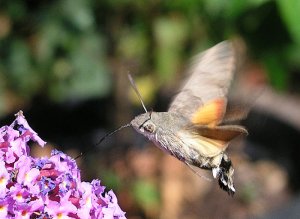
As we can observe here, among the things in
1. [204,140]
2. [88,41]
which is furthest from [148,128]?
[88,41]

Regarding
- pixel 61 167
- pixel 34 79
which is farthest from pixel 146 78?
pixel 61 167

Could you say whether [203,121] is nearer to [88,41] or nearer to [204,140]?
[204,140]

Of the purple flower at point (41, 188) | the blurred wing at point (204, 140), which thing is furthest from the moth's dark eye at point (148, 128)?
the purple flower at point (41, 188)

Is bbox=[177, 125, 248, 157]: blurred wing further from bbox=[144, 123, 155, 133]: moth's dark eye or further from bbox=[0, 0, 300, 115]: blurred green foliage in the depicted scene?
bbox=[0, 0, 300, 115]: blurred green foliage

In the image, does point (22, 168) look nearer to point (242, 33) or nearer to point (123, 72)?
point (242, 33)

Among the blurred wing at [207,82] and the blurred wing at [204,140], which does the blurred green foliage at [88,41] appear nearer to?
the blurred wing at [207,82]

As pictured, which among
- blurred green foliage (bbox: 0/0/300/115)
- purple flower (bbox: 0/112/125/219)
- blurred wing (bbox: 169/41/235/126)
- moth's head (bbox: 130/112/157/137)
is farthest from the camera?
blurred green foliage (bbox: 0/0/300/115)

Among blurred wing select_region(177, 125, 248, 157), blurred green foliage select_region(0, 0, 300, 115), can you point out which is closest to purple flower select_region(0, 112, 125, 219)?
blurred wing select_region(177, 125, 248, 157)
